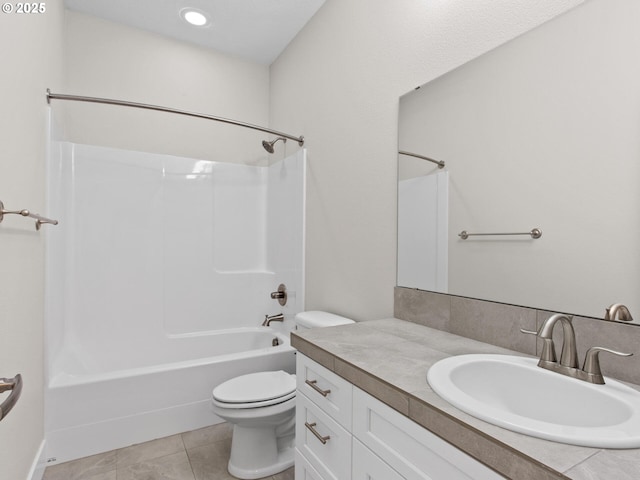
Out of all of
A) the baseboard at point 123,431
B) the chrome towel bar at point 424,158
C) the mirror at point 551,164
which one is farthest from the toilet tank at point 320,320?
the chrome towel bar at point 424,158

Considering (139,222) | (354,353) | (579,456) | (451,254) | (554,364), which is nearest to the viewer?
(579,456)

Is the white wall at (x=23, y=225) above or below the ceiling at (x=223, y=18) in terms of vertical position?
below

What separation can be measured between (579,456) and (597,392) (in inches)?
12.0

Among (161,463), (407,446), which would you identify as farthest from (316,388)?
(161,463)

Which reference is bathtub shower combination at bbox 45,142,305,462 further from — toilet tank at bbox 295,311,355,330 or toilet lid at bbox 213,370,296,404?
toilet tank at bbox 295,311,355,330

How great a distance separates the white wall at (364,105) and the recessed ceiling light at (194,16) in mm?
700

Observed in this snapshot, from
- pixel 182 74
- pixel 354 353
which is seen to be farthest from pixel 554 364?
pixel 182 74

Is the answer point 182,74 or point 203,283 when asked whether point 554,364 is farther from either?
point 182,74

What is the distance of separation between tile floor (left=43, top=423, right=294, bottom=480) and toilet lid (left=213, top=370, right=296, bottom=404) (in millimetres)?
385

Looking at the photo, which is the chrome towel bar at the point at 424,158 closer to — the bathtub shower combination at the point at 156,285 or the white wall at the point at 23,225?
the bathtub shower combination at the point at 156,285

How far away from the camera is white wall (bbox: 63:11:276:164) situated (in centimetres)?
240

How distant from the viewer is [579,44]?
Result: 969 mm

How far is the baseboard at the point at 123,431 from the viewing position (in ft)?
5.70

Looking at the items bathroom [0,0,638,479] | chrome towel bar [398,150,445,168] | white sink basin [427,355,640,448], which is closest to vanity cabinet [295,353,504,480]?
white sink basin [427,355,640,448]
